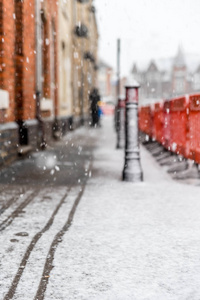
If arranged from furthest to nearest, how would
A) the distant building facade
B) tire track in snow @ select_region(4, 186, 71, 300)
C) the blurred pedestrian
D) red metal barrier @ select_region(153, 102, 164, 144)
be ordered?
the distant building facade → the blurred pedestrian → red metal barrier @ select_region(153, 102, 164, 144) → tire track in snow @ select_region(4, 186, 71, 300)

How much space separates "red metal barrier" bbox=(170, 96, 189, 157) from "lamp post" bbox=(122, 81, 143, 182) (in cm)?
99

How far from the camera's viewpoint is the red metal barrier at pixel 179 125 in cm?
806

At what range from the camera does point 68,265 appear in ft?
11.4

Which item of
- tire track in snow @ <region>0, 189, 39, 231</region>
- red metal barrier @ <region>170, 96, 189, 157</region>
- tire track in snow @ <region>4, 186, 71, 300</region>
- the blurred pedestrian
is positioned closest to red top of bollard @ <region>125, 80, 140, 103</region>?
red metal barrier @ <region>170, 96, 189, 157</region>

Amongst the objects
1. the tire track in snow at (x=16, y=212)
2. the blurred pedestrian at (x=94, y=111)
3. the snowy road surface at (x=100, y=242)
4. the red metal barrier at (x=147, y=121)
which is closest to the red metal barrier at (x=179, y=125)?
the snowy road surface at (x=100, y=242)

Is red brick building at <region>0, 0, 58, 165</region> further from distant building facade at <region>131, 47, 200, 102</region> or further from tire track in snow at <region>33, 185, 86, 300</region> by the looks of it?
distant building facade at <region>131, 47, 200, 102</region>

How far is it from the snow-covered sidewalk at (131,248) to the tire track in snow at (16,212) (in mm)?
593

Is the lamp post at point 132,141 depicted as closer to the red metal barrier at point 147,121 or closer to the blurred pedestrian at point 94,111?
the red metal barrier at point 147,121

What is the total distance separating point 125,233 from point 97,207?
113 cm

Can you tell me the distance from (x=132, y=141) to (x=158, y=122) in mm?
4959

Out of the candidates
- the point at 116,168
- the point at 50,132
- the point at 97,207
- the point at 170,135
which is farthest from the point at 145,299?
the point at 50,132

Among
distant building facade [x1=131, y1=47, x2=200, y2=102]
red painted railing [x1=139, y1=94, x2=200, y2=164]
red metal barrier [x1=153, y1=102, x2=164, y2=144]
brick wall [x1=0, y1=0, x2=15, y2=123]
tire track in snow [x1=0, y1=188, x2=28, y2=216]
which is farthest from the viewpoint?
distant building facade [x1=131, y1=47, x2=200, y2=102]

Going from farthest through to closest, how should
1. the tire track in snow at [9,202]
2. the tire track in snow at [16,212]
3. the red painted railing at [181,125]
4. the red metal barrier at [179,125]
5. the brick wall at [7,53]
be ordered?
the brick wall at [7,53] → the red metal barrier at [179,125] → the red painted railing at [181,125] → the tire track in snow at [9,202] → the tire track in snow at [16,212]

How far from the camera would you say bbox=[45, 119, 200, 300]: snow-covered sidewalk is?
3.06 meters
